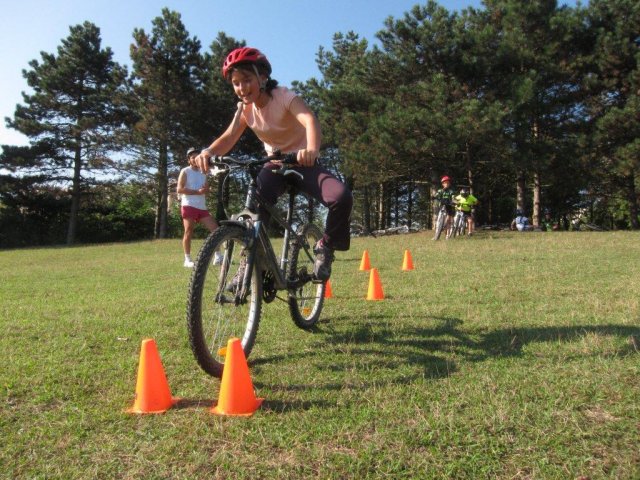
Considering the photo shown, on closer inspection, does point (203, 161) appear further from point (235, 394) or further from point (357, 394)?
point (357, 394)

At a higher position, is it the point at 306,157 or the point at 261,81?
the point at 261,81

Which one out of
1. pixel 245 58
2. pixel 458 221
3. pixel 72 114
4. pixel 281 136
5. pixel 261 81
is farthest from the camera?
pixel 72 114

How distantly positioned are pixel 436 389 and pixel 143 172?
31.1 m

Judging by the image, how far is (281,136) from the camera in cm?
379

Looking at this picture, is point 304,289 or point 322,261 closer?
point 322,261

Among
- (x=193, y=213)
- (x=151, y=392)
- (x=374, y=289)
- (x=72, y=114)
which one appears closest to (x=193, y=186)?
(x=193, y=213)

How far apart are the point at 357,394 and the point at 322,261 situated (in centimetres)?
137

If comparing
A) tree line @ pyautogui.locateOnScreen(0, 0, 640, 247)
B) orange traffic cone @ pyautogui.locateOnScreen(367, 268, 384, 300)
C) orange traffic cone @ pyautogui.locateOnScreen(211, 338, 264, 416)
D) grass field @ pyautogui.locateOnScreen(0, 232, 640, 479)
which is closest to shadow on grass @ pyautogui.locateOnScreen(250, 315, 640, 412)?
grass field @ pyautogui.locateOnScreen(0, 232, 640, 479)

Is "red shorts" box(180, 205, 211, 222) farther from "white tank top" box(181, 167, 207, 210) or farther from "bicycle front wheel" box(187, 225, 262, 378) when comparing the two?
"bicycle front wheel" box(187, 225, 262, 378)

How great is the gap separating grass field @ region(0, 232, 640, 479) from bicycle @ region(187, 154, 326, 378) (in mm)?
260

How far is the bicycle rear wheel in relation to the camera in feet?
13.0

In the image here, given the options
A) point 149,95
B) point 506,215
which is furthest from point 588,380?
point 506,215

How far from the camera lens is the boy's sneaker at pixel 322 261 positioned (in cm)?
383

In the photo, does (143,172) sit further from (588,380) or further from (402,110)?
(588,380)
